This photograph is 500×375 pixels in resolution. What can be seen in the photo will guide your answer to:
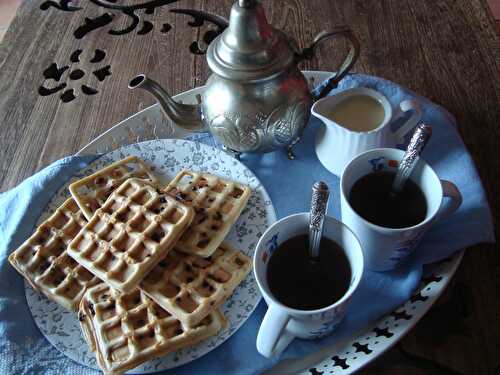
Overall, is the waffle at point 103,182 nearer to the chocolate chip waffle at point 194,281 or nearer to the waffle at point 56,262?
the waffle at point 56,262

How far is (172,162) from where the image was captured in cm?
92

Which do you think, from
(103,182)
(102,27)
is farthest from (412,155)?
(102,27)

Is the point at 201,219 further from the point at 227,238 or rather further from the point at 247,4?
the point at 247,4

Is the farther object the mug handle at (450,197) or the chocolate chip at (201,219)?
the chocolate chip at (201,219)

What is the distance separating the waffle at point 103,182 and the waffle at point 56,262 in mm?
27

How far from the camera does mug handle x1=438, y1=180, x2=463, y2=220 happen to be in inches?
26.0

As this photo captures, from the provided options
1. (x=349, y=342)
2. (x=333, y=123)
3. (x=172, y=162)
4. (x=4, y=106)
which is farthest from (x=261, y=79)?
(x=4, y=106)

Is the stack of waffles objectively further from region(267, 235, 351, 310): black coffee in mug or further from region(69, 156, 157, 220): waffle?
region(267, 235, 351, 310): black coffee in mug

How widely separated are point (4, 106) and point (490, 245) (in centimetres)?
108

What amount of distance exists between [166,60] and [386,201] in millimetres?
683

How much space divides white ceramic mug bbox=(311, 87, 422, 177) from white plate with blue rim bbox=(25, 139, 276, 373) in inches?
5.5

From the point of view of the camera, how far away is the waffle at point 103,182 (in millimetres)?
852

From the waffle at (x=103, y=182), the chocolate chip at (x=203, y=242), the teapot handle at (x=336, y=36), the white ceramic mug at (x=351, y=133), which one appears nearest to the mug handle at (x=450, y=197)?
the white ceramic mug at (x=351, y=133)

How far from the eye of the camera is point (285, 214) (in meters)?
0.83
